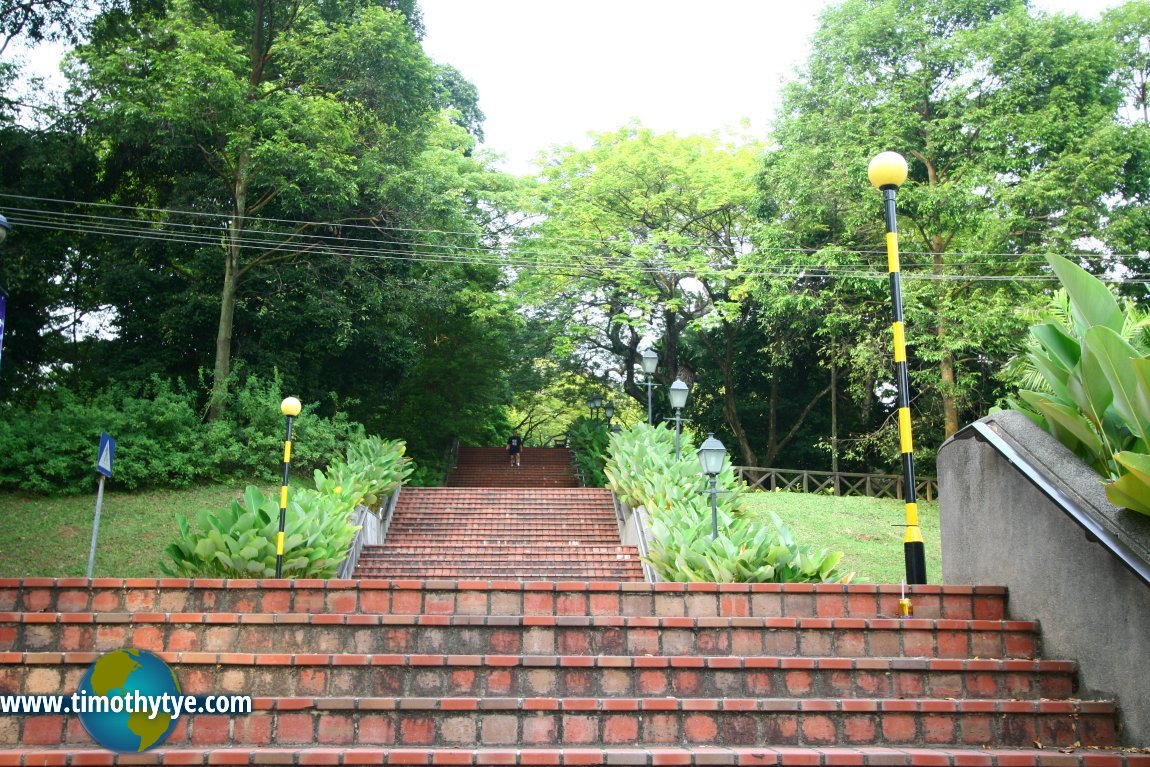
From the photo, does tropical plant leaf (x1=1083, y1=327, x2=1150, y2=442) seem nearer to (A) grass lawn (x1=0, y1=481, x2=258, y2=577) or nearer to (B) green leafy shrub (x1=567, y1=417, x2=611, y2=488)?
(A) grass lawn (x1=0, y1=481, x2=258, y2=577)

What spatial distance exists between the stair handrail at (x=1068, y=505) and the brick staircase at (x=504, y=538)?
5641 mm

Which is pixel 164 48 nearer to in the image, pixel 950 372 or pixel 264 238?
pixel 264 238

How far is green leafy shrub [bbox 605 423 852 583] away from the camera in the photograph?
6297 millimetres

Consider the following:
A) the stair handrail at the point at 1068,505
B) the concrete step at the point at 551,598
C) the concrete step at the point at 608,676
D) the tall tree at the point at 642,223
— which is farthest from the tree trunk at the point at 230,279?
the stair handrail at the point at 1068,505

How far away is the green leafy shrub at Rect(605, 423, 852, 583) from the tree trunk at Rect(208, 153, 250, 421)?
30.1 ft

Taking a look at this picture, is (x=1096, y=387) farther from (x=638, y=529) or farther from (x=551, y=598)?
(x=638, y=529)

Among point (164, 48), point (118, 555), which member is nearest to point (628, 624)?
point (118, 555)

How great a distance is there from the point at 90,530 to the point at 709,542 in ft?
32.4

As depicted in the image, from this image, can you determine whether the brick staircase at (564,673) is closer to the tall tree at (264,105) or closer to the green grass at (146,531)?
the green grass at (146,531)

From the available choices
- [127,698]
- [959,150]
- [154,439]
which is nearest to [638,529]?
[127,698]

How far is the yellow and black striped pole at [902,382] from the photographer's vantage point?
5.56m

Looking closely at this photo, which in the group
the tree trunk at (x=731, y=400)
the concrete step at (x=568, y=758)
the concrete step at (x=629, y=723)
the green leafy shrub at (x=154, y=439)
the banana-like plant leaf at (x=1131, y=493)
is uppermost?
the tree trunk at (x=731, y=400)

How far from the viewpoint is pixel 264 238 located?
62.8ft

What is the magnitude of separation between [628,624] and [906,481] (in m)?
2.11
